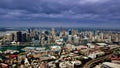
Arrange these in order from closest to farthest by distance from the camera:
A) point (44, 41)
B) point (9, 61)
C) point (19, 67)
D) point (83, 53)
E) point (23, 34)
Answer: point (19, 67), point (9, 61), point (83, 53), point (44, 41), point (23, 34)

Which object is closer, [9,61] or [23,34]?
[9,61]

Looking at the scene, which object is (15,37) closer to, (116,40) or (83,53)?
(83,53)

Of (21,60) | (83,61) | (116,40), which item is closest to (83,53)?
(83,61)

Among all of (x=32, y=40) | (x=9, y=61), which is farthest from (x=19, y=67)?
(x=32, y=40)

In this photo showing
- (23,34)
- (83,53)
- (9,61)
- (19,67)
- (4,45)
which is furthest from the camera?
(23,34)

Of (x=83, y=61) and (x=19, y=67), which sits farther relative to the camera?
(x=83, y=61)

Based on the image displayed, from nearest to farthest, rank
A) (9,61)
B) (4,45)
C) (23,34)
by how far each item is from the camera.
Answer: (9,61)
(4,45)
(23,34)

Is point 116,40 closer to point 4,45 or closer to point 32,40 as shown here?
point 32,40

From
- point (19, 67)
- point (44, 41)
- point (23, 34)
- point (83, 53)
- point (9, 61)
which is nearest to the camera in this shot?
point (19, 67)
